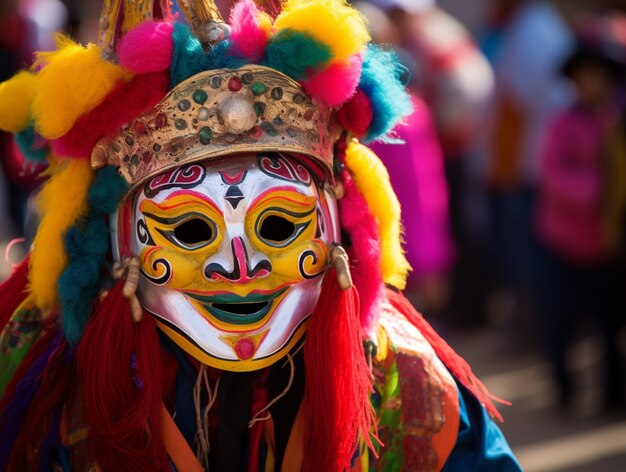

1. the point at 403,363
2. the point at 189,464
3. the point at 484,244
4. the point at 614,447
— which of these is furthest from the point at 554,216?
the point at 189,464

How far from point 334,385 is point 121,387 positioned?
1.65ft

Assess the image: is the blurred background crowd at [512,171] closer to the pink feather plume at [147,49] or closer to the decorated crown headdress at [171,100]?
the decorated crown headdress at [171,100]

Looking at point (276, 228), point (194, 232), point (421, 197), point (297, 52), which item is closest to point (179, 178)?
point (194, 232)

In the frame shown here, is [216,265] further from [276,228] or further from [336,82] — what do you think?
[336,82]

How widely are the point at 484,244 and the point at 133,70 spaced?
5135mm

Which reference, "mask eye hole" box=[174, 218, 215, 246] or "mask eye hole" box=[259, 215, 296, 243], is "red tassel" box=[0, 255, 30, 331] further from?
→ "mask eye hole" box=[259, 215, 296, 243]

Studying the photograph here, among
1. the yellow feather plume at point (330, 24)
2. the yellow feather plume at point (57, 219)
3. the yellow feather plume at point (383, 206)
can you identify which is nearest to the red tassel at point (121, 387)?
the yellow feather plume at point (57, 219)

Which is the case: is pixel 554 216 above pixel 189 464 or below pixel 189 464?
below

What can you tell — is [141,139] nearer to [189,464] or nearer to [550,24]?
[189,464]

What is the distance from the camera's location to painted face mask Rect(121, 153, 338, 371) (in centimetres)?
292

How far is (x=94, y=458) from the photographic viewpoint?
117 inches

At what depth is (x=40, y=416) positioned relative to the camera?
3.01 meters

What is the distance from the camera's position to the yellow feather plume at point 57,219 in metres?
2.99

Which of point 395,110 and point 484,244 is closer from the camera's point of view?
point 395,110
